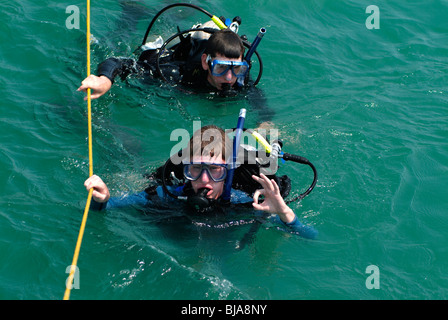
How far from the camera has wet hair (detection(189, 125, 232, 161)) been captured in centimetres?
396

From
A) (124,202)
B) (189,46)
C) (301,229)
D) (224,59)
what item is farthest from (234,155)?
(189,46)

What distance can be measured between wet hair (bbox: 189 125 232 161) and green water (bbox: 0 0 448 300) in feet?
2.16

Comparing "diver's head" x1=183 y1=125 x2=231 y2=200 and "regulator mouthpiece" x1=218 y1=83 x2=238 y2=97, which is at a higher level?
"diver's head" x1=183 y1=125 x2=231 y2=200

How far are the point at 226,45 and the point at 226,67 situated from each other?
24 centimetres

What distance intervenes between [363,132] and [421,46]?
2.31 metres

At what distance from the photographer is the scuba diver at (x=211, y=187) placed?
377cm

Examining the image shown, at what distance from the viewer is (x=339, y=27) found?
796 centimetres

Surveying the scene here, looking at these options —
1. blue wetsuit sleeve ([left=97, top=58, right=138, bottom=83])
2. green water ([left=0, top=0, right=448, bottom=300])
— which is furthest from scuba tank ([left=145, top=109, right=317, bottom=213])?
blue wetsuit sleeve ([left=97, top=58, right=138, bottom=83])

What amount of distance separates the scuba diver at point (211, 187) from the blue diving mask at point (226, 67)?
159 centimetres

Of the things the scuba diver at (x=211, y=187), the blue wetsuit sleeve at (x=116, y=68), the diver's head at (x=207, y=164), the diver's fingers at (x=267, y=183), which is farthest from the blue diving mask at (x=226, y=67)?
the diver's fingers at (x=267, y=183)

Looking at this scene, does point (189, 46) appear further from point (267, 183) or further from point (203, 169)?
point (267, 183)

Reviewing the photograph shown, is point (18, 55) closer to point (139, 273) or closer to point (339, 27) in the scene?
point (139, 273)

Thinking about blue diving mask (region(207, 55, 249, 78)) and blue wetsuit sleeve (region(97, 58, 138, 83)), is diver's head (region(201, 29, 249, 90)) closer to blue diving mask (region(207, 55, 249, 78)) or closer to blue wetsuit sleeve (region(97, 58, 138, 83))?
blue diving mask (region(207, 55, 249, 78))

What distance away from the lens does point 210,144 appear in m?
4.00
